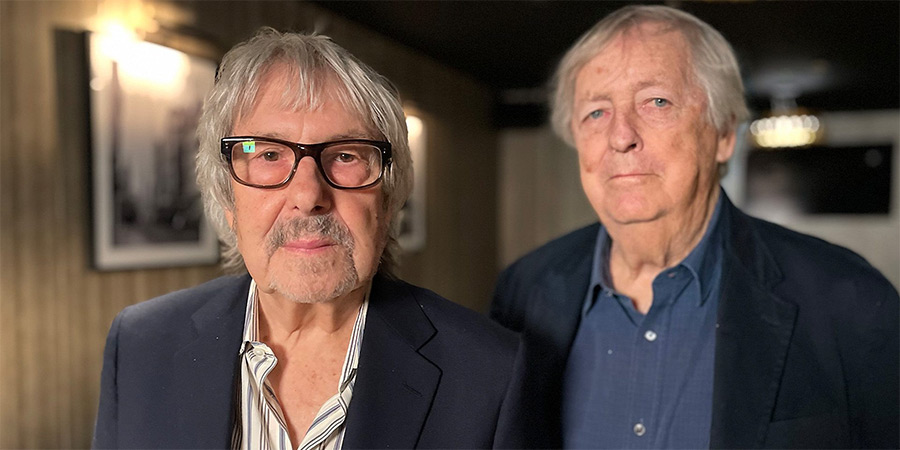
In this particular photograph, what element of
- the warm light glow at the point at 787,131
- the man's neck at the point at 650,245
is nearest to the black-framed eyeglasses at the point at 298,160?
the man's neck at the point at 650,245

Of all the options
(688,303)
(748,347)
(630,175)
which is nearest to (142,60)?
(630,175)

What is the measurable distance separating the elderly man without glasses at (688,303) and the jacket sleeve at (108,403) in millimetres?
763

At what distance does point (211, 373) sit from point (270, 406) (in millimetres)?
113

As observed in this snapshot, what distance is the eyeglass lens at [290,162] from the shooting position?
986 millimetres

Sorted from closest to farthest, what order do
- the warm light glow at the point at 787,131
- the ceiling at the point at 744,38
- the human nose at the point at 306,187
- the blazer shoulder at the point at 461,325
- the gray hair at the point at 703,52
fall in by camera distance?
1. the human nose at the point at 306,187
2. the blazer shoulder at the point at 461,325
3. the gray hair at the point at 703,52
4. the ceiling at the point at 744,38
5. the warm light glow at the point at 787,131

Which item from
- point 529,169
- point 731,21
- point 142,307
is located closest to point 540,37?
point 731,21

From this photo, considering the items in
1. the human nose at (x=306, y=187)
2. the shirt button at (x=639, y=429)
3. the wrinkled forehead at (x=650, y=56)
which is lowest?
the shirt button at (x=639, y=429)

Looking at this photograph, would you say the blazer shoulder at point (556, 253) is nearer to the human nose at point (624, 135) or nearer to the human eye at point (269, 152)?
the human nose at point (624, 135)

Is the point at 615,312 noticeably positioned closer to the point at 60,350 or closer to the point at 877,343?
the point at 877,343

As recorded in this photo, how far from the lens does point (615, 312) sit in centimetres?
154

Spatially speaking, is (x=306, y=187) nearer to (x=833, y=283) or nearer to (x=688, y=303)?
(x=688, y=303)

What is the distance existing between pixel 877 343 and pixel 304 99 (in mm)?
1236

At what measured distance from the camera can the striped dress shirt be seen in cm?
108

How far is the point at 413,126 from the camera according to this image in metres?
1.21
